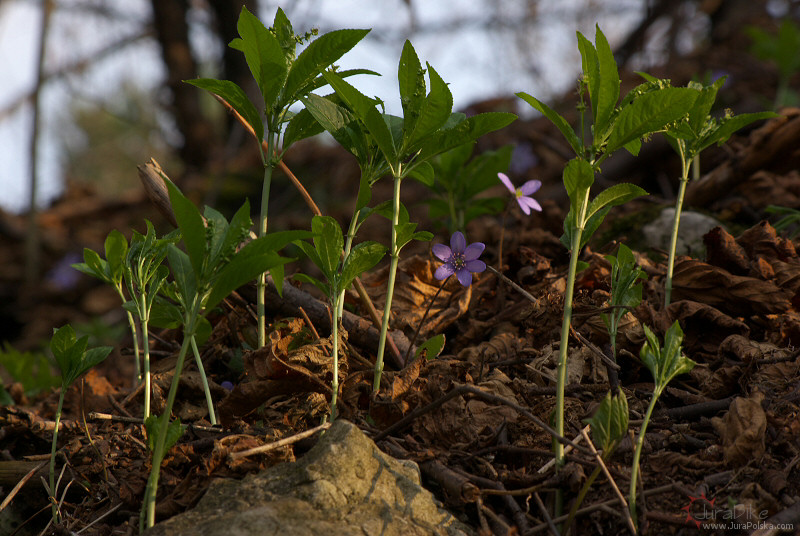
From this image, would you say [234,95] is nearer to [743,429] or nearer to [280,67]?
[280,67]

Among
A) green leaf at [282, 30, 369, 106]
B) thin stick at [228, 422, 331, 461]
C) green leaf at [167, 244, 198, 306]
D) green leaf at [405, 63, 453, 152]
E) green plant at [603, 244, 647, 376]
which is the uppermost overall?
green leaf at [282, 30, 369, 106]

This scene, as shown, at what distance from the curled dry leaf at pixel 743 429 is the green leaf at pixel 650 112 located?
2.21ft

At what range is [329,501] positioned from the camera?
50.0 inches

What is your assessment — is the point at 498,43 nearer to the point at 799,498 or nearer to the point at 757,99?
the point at 757,99

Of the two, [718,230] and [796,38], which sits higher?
[796,38]

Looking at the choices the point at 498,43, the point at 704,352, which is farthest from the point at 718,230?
the point at 498,43

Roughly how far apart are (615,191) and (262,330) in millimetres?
1013

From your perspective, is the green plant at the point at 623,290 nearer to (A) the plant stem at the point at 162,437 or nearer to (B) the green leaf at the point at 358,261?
(B) the green leaf at the point at 358,261

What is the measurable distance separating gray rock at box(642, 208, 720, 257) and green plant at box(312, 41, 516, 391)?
1.28 meters

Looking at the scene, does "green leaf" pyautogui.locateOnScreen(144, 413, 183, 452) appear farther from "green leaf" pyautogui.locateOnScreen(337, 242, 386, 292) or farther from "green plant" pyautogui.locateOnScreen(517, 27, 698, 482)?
"green plant" pyautogui.locateOnScreen(517, 27, 698, 482)

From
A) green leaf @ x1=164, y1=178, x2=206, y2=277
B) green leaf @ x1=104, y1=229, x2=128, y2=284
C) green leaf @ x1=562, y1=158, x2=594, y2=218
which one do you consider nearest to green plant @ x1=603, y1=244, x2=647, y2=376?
green leaf @ x1=562, y1=158, x2=594, y2=218

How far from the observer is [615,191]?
144cm

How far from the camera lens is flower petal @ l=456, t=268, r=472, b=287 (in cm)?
183

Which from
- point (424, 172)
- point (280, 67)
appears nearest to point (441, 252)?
point (424, 172)
